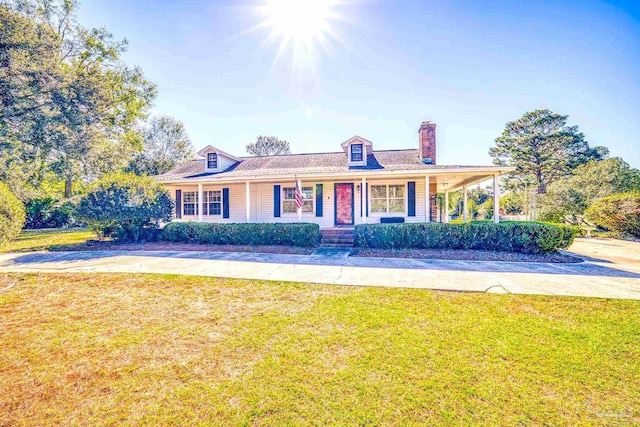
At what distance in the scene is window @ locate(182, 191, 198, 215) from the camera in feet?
48.9

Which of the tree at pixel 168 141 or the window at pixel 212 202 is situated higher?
the tree at pixel 168 141

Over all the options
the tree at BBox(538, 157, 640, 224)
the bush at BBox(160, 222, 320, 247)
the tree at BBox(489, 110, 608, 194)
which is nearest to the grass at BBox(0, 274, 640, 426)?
the bush at BBox(160, 222, 320, 247)

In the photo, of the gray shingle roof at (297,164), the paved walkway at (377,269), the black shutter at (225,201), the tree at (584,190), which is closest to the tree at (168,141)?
the gray shingle roof at (297,164)

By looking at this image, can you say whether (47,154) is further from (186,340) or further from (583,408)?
(583,408)

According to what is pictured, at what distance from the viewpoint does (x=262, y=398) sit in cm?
237

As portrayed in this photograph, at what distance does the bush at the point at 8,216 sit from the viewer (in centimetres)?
597

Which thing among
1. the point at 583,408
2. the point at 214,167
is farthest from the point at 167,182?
the point at 583,408

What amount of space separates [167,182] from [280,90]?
7174 millimetres

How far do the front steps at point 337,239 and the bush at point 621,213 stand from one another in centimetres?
1398

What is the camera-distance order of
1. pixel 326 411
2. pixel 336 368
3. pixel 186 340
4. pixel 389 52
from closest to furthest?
pixel 326 411 < pixel 336 368 < pixel 186 340 < pixel 389 52

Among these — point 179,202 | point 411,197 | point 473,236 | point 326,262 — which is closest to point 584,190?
point 411,197

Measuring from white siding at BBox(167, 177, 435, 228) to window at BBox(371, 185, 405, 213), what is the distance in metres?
0.22

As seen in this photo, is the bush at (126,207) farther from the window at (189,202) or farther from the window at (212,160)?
the window at (212,160)

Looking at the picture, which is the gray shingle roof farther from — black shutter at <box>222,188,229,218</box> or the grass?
the grass
